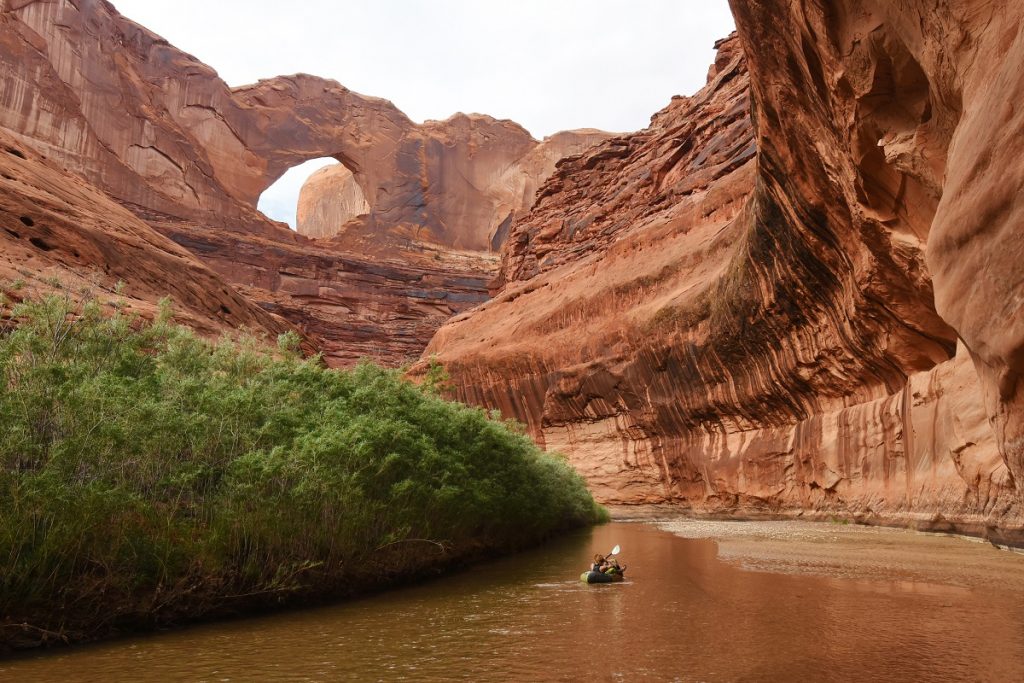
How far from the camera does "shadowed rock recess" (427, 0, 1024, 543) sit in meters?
6.12

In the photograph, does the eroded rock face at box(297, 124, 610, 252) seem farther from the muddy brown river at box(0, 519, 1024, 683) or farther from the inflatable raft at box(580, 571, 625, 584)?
the muddy brown river at box(0, 519, 1024, 683)

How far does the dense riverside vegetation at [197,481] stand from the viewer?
651 centimetres

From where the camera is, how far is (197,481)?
8.55m

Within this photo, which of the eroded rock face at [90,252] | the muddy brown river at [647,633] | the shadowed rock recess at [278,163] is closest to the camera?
the muddy brown river at [647,633]

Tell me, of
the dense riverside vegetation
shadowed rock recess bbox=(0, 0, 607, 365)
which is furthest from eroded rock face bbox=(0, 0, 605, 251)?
the dense riverside vegetation

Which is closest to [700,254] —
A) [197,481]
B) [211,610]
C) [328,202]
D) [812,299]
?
[812,299]

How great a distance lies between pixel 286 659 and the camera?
6.02m

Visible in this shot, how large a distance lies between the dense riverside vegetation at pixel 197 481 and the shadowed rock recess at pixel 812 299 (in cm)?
721

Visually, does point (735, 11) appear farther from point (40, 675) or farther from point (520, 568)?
point (40, 675)

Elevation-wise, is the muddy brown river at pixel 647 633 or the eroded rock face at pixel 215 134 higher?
the eroded rock face at pixel 215 134

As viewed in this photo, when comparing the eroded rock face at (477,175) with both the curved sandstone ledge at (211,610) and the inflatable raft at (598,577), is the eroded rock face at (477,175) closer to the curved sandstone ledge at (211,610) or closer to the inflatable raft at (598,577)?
the curved sandstone ledge at (211,610)

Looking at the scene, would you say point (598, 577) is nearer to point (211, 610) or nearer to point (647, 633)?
point (647, 633)

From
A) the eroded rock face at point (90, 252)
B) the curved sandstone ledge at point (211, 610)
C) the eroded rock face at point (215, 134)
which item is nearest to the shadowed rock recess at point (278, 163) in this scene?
the eroded rock face at point (215, 134)

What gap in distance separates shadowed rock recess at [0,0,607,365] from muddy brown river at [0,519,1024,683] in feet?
169
